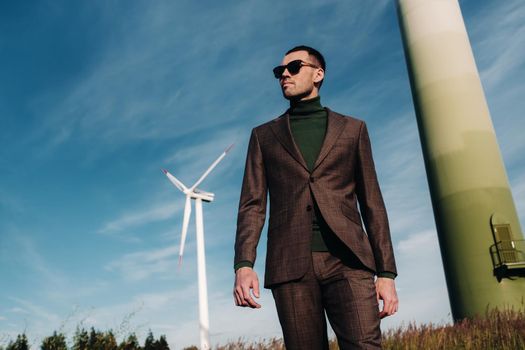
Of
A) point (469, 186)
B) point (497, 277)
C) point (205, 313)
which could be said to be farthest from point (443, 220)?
point (205, 313)

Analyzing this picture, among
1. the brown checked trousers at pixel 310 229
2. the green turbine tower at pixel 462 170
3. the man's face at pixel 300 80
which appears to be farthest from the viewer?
the green turbine tower at pixel 462 170

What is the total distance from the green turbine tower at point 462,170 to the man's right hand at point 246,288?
1612cm

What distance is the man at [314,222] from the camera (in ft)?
11.6

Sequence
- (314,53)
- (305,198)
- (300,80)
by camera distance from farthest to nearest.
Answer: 1. (314,53)
2. (300,80)
3. (305,198)

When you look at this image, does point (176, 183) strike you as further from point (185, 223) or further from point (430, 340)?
point (430, 340)

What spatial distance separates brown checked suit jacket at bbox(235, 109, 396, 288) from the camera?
12.2 ft

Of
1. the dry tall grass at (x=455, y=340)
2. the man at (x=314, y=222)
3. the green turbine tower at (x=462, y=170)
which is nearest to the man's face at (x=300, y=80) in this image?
the man at (x=314, y=222)

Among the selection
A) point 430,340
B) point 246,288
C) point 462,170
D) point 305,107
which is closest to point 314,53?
point 305,107

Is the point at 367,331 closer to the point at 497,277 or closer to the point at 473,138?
the point at 497,277

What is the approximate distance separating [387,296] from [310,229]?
755mm

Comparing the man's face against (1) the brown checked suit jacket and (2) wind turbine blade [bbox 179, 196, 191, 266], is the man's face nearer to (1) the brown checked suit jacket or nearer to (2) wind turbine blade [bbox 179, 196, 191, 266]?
(1) the brown checked suit jacket

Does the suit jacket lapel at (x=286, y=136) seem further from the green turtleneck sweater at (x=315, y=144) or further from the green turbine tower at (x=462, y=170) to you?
the green turbine tower at (x=462, y=170)

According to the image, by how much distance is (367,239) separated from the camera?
391 centimetres

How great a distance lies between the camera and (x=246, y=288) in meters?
3.58
